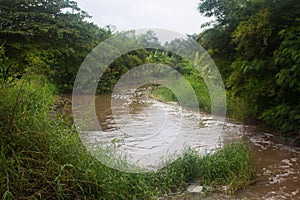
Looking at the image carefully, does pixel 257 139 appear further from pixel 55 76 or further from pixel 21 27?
pixel 55 76

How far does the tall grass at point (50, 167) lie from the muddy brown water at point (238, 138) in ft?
1.58

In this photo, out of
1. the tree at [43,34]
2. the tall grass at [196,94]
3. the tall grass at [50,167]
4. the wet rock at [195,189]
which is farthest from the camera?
the tall grass at [196,94]

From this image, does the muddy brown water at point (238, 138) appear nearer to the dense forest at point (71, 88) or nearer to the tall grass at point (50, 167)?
the dense forest at point (71, 88)

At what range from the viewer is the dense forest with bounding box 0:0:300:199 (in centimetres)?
308

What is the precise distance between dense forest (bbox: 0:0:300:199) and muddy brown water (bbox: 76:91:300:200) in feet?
1.03

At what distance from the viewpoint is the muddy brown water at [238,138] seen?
4166 millimetres

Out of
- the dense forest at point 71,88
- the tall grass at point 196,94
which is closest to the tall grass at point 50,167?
the dense forest at point 71,88

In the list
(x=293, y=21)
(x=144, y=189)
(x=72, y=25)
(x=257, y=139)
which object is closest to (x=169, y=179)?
(x=144, y=189)

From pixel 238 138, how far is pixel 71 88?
407 inches

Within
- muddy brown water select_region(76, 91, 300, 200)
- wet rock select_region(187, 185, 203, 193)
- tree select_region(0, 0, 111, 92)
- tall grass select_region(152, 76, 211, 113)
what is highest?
tree select_region(0, 0, 111, 92)

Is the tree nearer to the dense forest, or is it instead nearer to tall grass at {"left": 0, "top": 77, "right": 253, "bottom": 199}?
the dense forest

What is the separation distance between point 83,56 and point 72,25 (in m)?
1.64

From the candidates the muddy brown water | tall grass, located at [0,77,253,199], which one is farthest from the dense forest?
the muddy brown water

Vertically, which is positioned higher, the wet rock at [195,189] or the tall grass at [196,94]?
the tall grass at [196,94]
